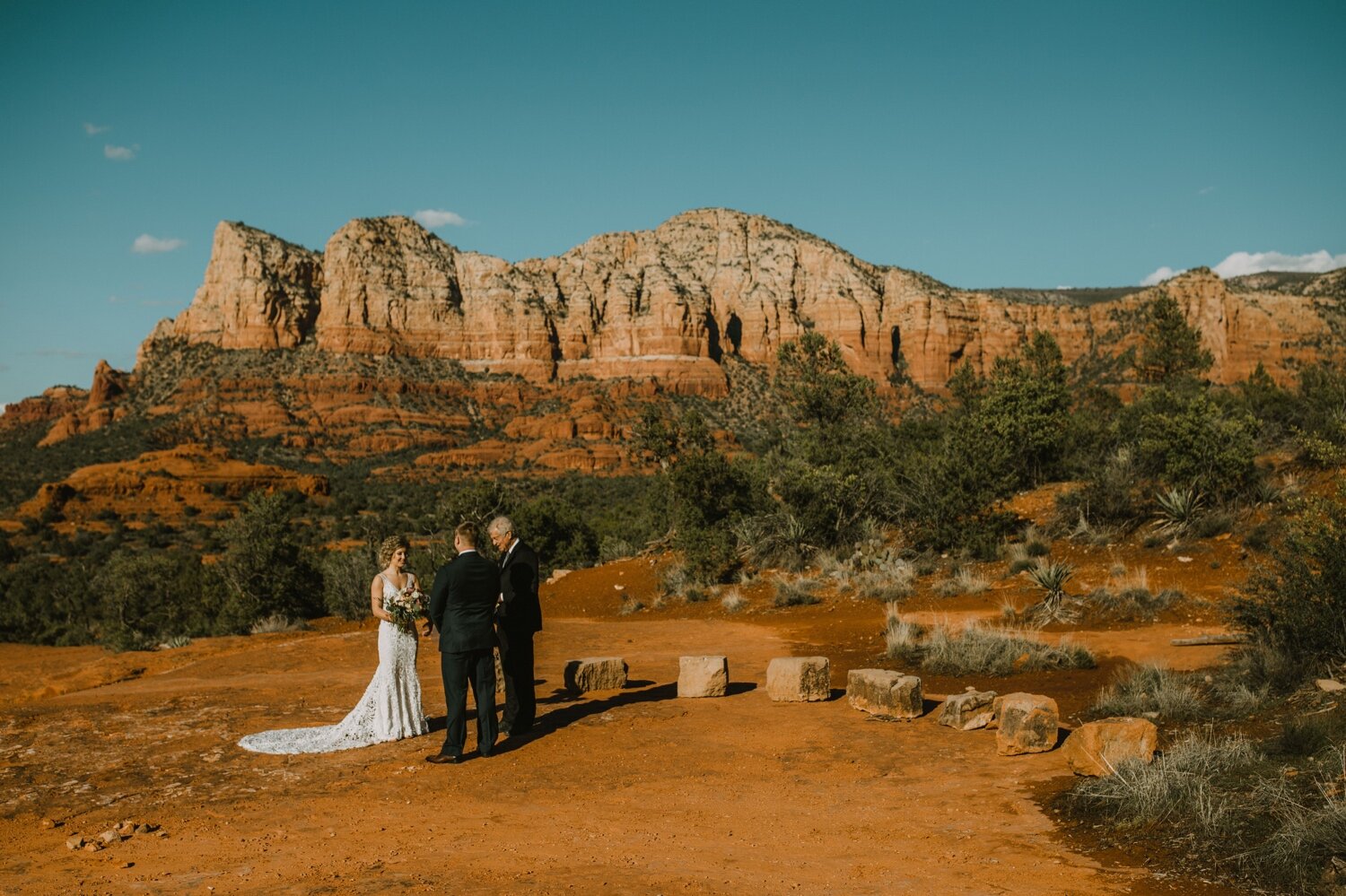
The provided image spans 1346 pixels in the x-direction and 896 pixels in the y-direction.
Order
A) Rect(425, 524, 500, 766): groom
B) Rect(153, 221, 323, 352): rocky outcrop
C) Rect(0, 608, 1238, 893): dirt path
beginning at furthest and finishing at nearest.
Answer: Rect(153, 221, 323, 352): rocky outcrop
Rect(425, 524, 500, 766): groom
Rect(0, 608, 1238, 893): dirt path

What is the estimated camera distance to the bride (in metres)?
7.77

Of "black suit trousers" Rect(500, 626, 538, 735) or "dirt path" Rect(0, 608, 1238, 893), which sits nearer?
"dirt path" Rect(0, 608, 1238, 893)

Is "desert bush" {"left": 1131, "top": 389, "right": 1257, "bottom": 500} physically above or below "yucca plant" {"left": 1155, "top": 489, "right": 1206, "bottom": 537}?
above

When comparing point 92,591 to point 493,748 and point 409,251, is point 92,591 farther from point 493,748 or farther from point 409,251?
point 409,251

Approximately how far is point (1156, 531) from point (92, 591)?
2997 centimetres

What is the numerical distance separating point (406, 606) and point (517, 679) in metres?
1.20

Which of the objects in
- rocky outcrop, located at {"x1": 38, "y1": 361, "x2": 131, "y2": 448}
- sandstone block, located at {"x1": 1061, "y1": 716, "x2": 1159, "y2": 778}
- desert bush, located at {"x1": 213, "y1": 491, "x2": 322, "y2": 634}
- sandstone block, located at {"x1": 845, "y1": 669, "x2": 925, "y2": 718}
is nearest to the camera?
sandstone block, located at {"x1": 1061, "y1": 716, "x2": 1159, "y2": 778}

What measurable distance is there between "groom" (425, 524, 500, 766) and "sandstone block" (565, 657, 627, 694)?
265cm

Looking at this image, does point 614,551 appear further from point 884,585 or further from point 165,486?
point 165,486

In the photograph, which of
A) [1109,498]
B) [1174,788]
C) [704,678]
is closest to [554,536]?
[1109,498]

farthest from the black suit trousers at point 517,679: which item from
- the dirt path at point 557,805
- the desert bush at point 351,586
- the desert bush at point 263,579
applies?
the desert bush at point 263,579

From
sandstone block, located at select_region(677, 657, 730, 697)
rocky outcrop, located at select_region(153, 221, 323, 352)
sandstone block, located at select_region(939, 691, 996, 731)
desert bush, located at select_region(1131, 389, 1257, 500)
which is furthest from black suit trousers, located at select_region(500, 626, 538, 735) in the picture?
rocky outcrop, located at select_region(153, 221, 323, 352)

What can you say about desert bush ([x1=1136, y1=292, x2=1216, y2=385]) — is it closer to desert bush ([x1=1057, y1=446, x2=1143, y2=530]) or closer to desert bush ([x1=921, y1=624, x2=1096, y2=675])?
desert bush ([x1=1057, y1=446, x2=1143, y2=530])

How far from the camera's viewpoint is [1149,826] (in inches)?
209
